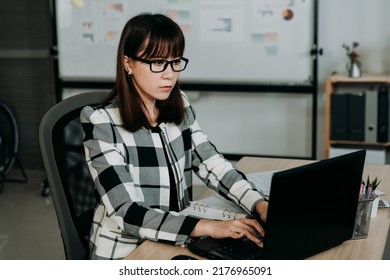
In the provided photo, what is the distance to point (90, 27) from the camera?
3904 mm

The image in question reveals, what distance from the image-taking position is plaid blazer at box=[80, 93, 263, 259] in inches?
55.9

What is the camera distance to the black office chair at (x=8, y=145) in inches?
163

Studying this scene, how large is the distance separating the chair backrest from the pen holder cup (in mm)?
666

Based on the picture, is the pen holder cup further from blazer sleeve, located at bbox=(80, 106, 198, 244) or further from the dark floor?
the dark floor

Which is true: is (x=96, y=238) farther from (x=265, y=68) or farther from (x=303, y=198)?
(x=265, y=68)

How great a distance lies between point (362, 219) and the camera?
4.67 ft

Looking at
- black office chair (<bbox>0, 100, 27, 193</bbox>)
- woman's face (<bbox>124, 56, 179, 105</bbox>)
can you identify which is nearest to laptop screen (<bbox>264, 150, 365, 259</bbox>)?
woman's face (<bbox>124, 56, 179, 105</bbox>)

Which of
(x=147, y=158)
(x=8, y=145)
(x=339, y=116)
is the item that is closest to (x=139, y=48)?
(x=147, y=158)

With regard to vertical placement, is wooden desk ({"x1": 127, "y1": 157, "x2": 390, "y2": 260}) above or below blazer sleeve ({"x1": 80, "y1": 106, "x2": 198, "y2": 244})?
below

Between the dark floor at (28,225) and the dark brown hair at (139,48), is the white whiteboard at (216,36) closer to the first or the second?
the dark floor at (28,225)

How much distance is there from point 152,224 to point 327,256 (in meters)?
0.38

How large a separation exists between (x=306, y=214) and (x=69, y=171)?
0.65 m

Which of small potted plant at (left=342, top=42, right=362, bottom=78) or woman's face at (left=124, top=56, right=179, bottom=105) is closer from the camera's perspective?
woman's face at (left=124, top=56, right=179, bottom=105)

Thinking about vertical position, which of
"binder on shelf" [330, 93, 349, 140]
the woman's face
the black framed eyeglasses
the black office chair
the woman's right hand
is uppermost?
the black framed eyeglasses
